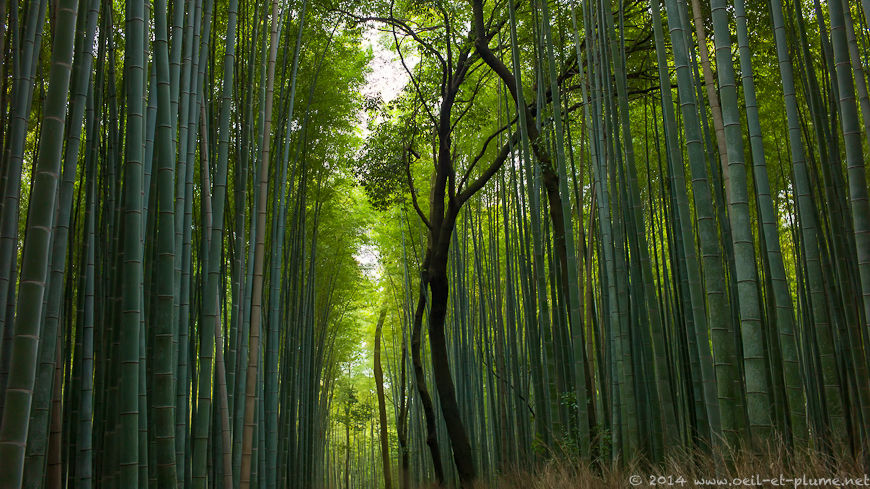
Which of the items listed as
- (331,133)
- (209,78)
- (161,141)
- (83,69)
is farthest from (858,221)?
(331,133)

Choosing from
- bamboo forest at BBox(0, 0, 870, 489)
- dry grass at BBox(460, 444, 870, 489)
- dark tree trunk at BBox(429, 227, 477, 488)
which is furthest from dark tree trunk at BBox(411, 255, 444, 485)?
dry grass at BBox(460, 444, 870, 489)

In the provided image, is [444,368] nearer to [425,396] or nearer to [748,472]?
[425,396]

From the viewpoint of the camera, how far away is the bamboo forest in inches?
67.7

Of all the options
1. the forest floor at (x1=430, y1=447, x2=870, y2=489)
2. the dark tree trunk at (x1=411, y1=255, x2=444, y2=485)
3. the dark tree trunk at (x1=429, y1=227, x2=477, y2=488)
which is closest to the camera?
the forest floor at (x1=430, y1=447, x2=870, y2=489)

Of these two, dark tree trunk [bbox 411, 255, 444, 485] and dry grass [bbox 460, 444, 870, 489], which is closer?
dry grass [bbox 460, 444, 870, 489]

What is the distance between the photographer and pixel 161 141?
1758 millimetres

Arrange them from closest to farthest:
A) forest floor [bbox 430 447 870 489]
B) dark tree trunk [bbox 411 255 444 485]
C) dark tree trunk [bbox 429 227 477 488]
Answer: forest floor [bbox 430 447 870 489] → dark tree trunk [bbox 429 227 477 488] → dark tree trunk [bbox 411 255 444 485]

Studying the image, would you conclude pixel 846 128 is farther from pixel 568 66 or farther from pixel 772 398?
pixel 568 66

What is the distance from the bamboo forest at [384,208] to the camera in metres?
1.72

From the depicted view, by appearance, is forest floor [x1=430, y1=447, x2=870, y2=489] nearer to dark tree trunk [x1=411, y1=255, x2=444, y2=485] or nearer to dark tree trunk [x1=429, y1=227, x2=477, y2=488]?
dark tree trunk [x1=429, y1=227, x2=477, y2=488]

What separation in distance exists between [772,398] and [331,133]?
4.49m

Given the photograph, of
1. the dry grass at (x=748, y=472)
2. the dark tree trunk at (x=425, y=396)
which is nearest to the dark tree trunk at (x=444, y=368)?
the dark tree trunk at (x=425, y=396)

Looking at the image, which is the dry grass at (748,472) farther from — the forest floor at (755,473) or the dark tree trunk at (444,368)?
the dark tree trunk at (444,368)

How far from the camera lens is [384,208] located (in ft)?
20.2
